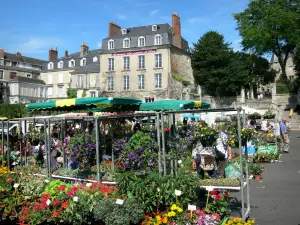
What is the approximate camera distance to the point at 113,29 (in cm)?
4384

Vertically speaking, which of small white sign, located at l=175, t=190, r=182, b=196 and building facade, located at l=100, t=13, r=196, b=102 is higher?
building facade, located at l=100, t=13, r=196, b=102

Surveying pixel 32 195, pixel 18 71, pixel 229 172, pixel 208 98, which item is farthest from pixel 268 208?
pixel 18 71

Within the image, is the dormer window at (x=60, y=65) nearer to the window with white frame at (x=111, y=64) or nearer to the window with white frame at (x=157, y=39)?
the window with white frame at (x=111, y=64)

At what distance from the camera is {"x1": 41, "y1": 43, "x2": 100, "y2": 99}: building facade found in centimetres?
4662

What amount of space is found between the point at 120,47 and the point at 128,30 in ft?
9.44

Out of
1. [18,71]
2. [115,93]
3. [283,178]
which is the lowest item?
[283,178]

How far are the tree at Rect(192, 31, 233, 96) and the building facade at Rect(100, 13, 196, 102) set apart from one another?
1646 millimetres

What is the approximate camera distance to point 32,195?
6555mm

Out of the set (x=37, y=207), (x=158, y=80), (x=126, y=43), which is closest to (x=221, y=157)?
(x=37, y=207)

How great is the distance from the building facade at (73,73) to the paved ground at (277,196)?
117ft

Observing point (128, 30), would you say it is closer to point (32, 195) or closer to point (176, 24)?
point (176, 24)

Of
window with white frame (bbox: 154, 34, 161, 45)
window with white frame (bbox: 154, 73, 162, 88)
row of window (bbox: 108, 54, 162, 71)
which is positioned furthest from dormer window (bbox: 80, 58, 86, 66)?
window with white frame (bbox: 154, 73, 162, 88)

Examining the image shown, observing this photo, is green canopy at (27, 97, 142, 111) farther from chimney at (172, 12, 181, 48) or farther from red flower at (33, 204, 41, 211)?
chimney at (172, 12, 181, 48)

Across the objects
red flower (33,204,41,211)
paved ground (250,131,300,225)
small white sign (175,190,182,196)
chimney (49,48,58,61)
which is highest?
chimney (49,48,58,61)
